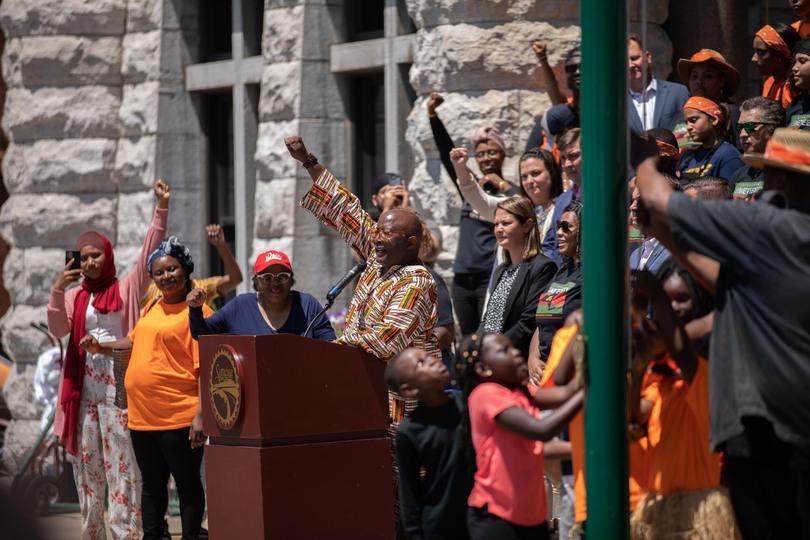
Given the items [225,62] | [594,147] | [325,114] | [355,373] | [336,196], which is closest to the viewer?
[594,147]

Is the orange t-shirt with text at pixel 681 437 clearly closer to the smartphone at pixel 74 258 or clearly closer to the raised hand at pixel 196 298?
the raised hand at pixel 196 298

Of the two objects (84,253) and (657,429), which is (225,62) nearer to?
(84,253)

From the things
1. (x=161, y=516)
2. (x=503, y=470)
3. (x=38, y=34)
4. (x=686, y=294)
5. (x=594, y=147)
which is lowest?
(x=161, y=516)

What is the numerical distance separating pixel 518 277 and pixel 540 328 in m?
0.55

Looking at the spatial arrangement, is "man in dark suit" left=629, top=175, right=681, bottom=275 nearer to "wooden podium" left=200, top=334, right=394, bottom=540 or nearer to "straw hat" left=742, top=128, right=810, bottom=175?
"wooden podium" left=200, top=334, right=394, bottom=540

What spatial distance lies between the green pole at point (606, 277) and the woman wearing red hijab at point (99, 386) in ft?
14.3

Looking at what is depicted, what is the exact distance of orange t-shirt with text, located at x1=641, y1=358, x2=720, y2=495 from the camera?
4.42 metres

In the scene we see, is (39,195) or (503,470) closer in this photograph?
(503,470)

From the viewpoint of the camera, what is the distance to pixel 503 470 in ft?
15.4

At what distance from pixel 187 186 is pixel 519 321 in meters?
5.82

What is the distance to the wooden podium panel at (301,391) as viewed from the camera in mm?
6230

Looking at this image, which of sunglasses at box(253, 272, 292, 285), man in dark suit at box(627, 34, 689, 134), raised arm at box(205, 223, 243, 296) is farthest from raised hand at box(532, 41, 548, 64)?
sunglasses at box(253, 272, 292, 285)

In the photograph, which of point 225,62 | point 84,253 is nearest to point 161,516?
point 84,253

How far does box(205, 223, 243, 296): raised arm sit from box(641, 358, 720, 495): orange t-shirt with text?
406cm
